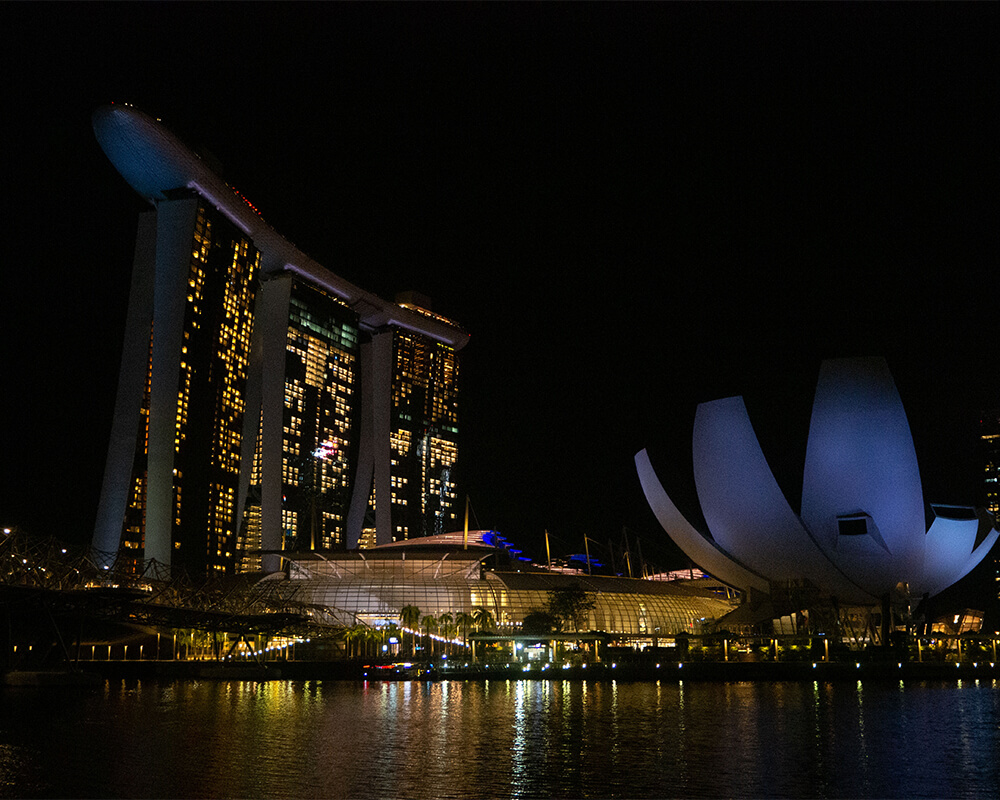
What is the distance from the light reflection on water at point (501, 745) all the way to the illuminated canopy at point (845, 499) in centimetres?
1906

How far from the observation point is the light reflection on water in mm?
15773

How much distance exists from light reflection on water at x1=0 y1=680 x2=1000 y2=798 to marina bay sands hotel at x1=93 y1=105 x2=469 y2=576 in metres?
26.9

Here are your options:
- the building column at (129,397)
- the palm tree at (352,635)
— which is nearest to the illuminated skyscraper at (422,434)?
the building column at (129,397)

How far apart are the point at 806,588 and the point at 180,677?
33.4 metres

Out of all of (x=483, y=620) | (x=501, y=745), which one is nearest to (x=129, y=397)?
(x=483, y=620)

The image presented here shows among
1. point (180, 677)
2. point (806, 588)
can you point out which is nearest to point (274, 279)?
point (180, 677)

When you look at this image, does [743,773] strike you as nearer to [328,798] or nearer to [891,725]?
[328,798]

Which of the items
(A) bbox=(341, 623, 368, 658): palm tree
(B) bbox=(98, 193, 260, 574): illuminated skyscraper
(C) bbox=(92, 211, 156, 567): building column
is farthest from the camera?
(B) bbox=(98, 193, 260, 574): illuminated skyscraper

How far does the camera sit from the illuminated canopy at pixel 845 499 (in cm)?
5212

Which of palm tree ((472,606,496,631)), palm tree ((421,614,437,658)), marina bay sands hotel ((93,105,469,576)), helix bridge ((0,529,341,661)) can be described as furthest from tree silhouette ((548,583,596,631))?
marina bay sands hotel ((93,105,469,576))

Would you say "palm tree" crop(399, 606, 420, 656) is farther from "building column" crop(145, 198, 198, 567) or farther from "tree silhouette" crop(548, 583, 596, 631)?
"building column" crop(145, 198, 198, 567)

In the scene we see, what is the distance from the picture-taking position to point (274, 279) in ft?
339

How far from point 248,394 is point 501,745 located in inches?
3601

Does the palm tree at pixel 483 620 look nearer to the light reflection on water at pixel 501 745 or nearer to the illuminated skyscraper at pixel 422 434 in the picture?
the light reflection on water at pixel 501 745
